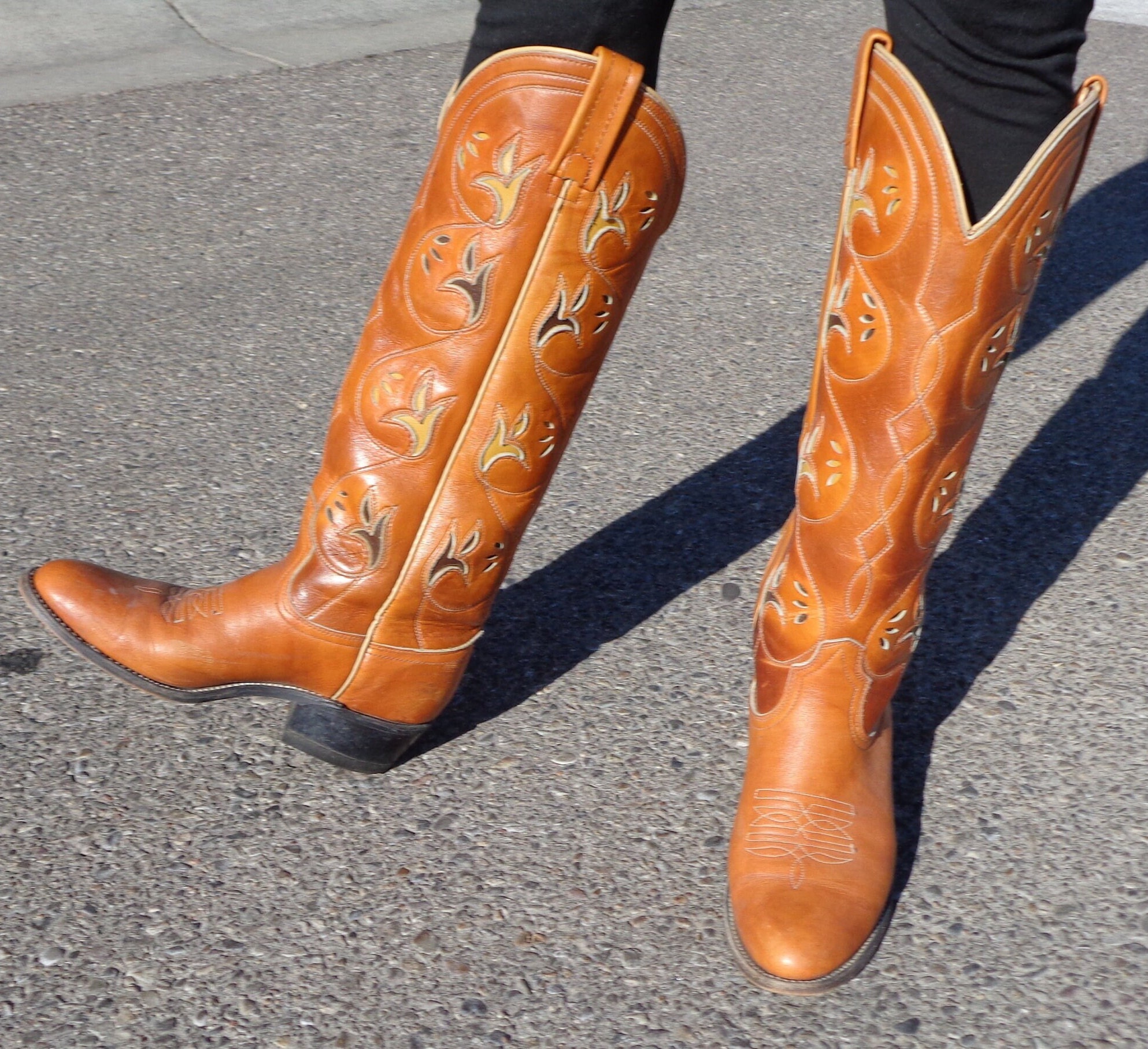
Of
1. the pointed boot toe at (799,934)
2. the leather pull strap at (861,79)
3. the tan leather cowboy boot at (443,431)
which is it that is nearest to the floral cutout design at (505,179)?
the tan leather cowboy boot at (443,431)

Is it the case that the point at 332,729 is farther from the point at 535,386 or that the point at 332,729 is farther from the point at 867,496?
the point at 867,496

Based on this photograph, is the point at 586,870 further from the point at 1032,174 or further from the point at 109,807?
the point at 1032,174

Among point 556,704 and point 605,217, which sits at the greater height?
point 605,217

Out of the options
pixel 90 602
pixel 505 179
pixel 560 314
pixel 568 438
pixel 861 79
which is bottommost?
pixel 90 602

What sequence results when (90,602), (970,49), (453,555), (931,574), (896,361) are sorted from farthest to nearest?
(931,574), (90,602), (453,555), (896,361), (970,49)

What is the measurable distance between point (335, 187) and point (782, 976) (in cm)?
237

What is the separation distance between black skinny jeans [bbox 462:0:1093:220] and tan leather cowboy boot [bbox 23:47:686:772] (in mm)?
41

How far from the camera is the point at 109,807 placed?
57.9 inches

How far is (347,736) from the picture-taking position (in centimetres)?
150

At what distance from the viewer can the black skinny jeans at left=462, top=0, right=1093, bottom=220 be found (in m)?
1.24

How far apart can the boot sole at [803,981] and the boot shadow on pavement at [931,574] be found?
0.39 ft

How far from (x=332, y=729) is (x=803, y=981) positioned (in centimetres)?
57

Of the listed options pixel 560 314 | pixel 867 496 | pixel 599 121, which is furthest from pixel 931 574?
pixel 599 121

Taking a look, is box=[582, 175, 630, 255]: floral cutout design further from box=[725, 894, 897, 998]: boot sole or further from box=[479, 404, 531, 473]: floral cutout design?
box=[725, 894, 897, 998]: boot sole
